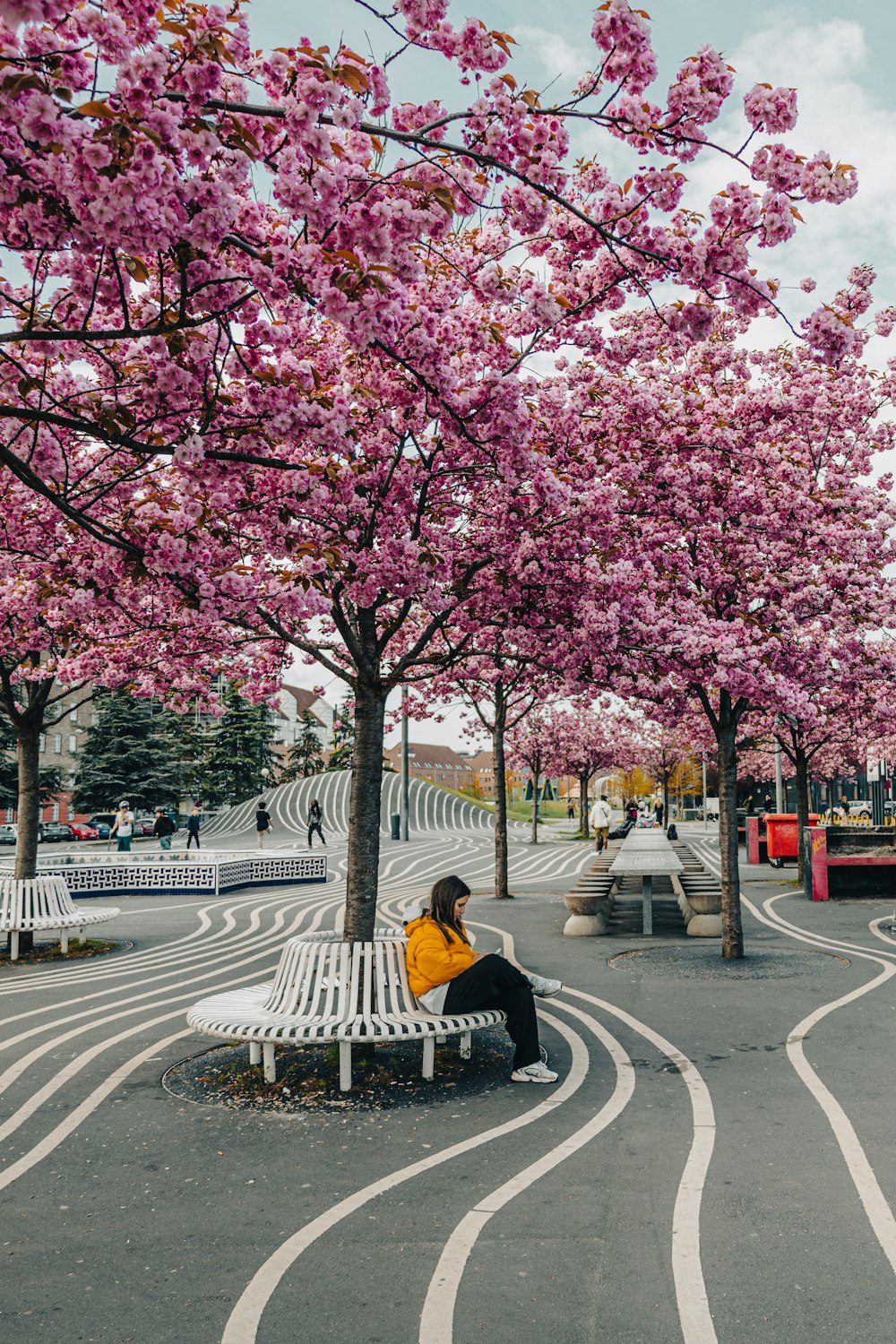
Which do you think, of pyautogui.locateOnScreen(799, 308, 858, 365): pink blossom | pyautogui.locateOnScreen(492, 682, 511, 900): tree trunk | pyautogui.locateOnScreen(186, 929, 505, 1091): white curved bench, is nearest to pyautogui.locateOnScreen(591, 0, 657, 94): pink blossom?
pyautogui.locateOnScreen(799, 308, 858, 365): pink blossom

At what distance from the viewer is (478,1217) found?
4668mm

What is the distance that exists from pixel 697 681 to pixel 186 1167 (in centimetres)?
793

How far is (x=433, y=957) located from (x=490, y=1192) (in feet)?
7.38

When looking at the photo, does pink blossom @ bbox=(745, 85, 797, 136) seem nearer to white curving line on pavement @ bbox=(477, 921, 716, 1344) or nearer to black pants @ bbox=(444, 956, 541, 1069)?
white curving line on pavement @ bbox=(477, 921, 716, 1344)

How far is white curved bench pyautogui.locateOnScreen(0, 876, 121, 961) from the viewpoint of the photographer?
43.1 ft

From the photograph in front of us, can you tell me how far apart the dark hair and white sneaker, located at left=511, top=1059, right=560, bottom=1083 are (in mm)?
1016

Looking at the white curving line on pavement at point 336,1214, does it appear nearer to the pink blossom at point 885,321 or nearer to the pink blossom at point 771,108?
the pink blossom at point 771,108

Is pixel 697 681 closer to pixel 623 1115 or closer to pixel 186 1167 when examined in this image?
pixel 623 1115

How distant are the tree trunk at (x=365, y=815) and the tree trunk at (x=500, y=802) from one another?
11.1 m

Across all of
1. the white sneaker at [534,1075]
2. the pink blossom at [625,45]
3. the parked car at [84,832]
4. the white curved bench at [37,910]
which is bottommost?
the parked car at [84,832]

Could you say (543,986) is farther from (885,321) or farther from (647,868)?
(885,321)

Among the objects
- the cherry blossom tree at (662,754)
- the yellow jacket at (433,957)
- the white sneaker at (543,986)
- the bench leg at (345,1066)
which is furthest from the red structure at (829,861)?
the cherry blossom tree at (662,754)

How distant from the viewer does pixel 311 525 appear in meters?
9.03

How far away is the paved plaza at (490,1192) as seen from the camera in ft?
12.5
